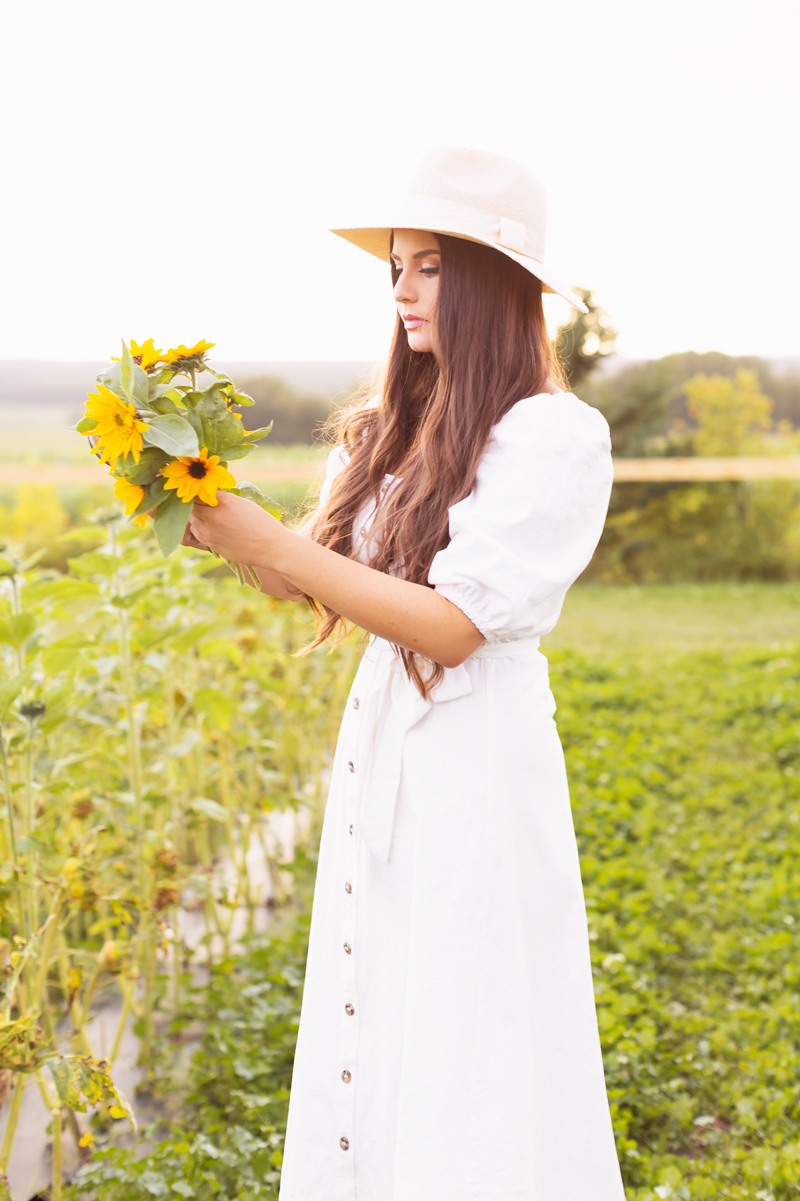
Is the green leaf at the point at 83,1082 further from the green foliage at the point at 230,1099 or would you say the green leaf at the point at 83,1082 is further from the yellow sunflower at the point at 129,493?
the yellow sunflower at the point at 129,493

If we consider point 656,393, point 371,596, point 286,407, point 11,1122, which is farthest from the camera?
point 656,393

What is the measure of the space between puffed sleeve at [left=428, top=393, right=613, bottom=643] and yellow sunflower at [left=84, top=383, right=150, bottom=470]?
0.32 metres

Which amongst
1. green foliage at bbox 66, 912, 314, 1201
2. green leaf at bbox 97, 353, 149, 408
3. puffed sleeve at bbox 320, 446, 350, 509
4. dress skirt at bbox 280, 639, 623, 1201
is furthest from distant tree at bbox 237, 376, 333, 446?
green leaf at bbox 97, 353, 149, 408

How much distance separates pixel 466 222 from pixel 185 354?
0.34 metres

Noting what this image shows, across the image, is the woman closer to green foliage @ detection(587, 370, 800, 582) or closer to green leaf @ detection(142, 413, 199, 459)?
green leaf @ detection(142, 413, 199, 459)

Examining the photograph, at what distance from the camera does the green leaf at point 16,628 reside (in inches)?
49.7

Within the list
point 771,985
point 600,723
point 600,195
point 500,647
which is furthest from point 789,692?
point 600,195

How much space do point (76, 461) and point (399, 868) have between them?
19.8ft

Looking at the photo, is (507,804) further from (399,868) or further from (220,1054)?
(220,1054)

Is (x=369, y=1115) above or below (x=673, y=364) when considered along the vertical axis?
below

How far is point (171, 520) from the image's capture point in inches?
34.0

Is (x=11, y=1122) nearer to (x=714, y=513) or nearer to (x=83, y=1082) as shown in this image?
(x=83, y=1082)

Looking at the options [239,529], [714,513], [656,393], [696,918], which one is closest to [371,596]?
[239,529]

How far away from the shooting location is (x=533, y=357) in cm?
107
